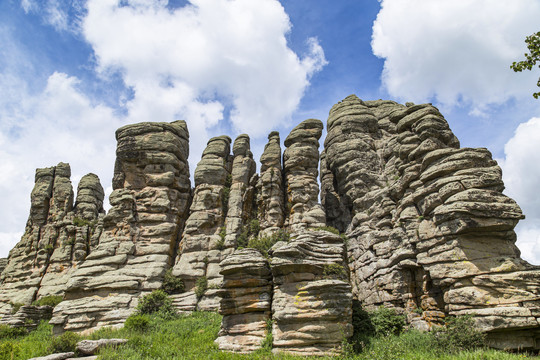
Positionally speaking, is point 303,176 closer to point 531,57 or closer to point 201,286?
point 201,286

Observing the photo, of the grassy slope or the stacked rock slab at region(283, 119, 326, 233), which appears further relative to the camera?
the stacked rock slab at region(283, 119, 326, 233)

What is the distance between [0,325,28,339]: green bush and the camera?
25663mm

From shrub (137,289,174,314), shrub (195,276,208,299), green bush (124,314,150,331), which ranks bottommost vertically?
green bush (124,314,150,331)

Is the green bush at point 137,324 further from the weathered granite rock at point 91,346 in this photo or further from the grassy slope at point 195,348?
the weathered granite rock at point 91,346

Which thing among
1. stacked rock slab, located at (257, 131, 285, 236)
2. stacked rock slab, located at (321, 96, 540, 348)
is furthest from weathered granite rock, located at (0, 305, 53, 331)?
stacked rock slab, located at (321, 96, 540, 348)

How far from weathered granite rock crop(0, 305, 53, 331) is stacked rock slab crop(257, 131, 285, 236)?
76.1 feet

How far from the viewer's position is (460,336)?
53.2ft

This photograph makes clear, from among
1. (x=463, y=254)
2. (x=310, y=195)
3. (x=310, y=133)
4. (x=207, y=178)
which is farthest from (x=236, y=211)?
(x=463, y=254)

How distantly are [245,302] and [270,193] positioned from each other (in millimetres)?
17625

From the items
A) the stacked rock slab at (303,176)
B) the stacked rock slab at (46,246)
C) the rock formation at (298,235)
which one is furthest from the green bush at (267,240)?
the stacked rock slab at (46,246)

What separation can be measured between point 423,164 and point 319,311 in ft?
44.6

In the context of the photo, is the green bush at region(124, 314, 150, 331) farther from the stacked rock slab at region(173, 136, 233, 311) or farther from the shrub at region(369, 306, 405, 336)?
the shrub at region(369, 306, 405, 336)

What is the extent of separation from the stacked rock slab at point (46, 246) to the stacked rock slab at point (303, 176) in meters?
28.4

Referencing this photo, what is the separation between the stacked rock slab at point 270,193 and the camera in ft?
116
